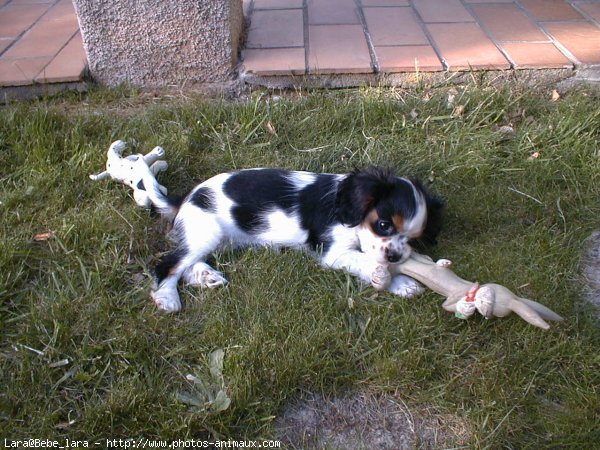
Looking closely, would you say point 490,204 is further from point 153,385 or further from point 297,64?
point 153,385

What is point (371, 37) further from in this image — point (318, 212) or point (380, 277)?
point (380, 277)

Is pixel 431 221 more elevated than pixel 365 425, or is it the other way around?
pixel 431 221

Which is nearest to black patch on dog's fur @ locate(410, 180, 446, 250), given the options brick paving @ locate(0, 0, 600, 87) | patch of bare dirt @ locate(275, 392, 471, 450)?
patch of bare dirt @ locate(275, 392, 471, 450)

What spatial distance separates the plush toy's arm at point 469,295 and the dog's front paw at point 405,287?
0.05m

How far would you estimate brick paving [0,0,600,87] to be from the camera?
3.47 metres

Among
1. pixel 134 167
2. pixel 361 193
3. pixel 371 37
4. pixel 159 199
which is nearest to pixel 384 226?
pixel 361 193

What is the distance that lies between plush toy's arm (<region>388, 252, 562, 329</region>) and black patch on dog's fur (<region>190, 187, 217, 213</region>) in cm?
84

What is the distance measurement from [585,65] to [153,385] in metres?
3.17

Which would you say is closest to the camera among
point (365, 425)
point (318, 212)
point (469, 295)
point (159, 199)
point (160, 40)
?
point (365, 425)

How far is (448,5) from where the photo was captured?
14.1 feet

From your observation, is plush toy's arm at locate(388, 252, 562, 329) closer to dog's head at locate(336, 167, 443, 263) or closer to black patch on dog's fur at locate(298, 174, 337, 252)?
dog's head at locate(336, 167, 443, 263)

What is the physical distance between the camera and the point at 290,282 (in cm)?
227

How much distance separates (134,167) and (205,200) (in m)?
0.47

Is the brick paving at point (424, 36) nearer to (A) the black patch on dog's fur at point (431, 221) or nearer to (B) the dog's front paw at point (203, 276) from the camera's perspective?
(A) the black patch on dog's fur at point (431, 221)
